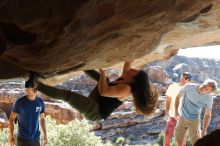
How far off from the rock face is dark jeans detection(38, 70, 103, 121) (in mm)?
217

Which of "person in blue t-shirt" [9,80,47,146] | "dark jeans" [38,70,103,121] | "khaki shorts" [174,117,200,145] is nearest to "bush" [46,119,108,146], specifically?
"khaki shorts" [174,117,200,145]

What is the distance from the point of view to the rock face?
3894 mm

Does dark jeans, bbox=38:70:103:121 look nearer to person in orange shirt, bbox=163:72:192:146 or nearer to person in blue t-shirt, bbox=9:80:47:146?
person in blue t-shirt, bbox=9:80:47:146

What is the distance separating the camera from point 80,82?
1287 inches

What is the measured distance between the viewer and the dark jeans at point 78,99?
5.54m

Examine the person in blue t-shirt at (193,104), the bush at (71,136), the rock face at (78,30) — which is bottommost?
the bush at (71,136)

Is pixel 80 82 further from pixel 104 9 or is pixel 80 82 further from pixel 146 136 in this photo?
pixel 104 9

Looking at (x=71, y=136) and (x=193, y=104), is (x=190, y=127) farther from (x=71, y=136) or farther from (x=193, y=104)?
(x=71, y=136)

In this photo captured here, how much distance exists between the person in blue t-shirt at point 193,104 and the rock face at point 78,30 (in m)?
2.80

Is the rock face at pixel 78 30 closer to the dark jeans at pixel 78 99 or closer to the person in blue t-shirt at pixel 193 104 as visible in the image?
the dark jeans at pixel 78 99

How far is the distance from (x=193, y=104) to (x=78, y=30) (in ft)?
15.9

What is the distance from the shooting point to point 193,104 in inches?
340

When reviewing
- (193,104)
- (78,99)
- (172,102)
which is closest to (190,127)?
(193,104)

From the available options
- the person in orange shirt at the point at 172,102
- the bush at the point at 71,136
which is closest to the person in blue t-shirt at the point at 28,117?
the person in orange shirt at the point at 172,102
